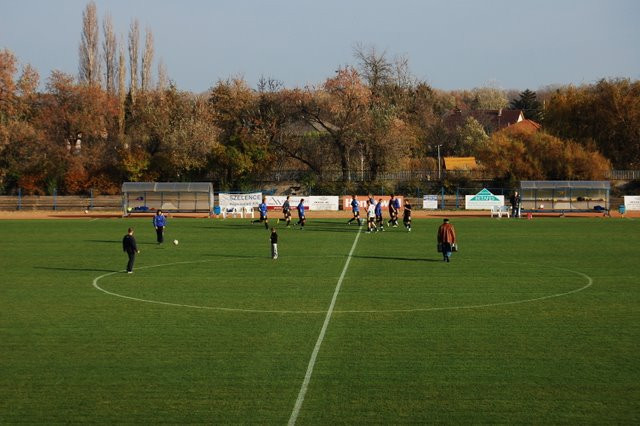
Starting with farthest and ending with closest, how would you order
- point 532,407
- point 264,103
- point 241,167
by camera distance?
1. point 264,103
2. point 241,167
3. point 532,407

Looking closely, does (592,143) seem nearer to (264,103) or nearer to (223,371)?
(264,103)

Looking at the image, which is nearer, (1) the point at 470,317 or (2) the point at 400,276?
(1) the point at 470,317

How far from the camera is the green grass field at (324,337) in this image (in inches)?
506

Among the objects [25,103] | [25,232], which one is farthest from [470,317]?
[25,103]

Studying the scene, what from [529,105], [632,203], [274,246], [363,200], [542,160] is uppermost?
[529,105]

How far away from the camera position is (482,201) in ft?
218

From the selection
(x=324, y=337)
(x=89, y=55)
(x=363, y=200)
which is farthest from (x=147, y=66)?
(x=324, y=337)

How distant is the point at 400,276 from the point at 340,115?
5618 cm

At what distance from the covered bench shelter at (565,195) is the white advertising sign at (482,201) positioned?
124 inches

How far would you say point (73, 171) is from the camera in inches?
3086

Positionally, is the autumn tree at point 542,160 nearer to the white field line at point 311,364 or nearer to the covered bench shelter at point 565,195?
the covered bench shelter at point 565,195

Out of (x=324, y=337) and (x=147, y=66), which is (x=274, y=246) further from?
(x=147, y=66)

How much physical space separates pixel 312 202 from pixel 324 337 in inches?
1934

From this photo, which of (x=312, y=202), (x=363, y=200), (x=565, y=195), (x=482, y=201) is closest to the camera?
(x=565, y=195)
